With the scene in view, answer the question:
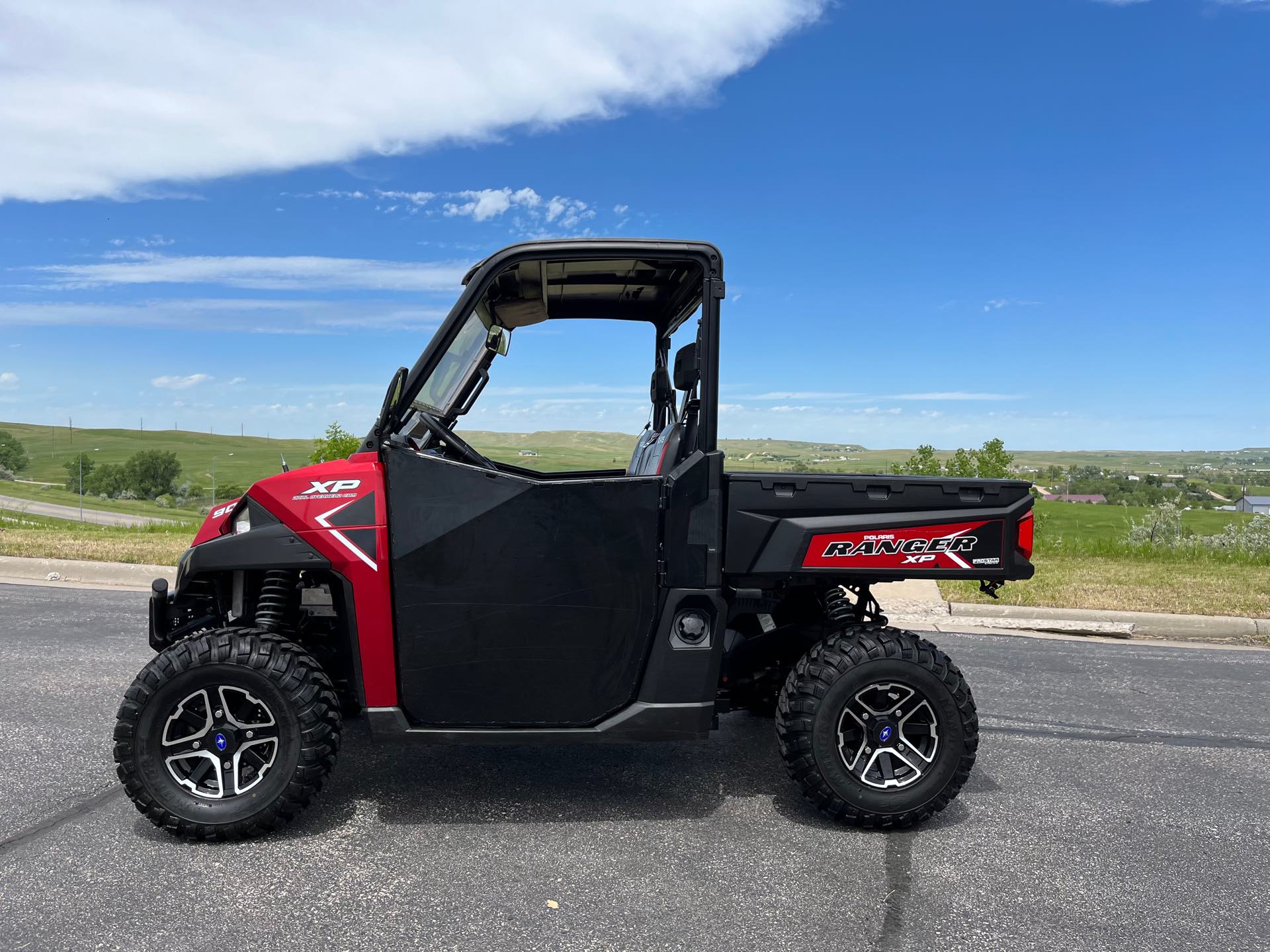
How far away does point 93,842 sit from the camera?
3.26 metres

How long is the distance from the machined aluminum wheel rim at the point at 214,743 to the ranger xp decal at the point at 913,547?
7.15 feet

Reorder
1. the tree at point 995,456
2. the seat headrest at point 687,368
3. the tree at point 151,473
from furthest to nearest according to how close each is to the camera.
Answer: the tree at point 151,473
the tree at point 995,456
the seat headrest at point 687,368

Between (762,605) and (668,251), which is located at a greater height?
(668,251)

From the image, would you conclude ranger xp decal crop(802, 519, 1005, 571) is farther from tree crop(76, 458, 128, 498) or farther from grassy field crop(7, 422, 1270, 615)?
tree crop(76, 458, 128, 498)

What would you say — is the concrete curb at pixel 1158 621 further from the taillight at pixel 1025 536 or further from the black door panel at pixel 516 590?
the black door panel at pixel 516 590

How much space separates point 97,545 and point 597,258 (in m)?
9.57

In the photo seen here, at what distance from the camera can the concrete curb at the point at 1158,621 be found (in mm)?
7488

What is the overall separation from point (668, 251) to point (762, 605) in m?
1.50

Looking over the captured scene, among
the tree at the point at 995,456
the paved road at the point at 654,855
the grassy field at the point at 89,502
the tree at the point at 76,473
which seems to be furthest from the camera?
the tree at the point at 76,473

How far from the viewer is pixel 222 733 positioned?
3.35 meters

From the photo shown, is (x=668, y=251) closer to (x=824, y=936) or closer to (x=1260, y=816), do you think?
(x=824, y=936)

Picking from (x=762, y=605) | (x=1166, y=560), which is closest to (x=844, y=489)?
(x=762, y=605)

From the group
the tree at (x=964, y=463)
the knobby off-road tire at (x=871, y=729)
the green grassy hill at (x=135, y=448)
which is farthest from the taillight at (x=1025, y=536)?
the green grassy hill at (x=135, y=448)

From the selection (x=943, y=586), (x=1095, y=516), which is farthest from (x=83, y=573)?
(x=1095, y=516)
